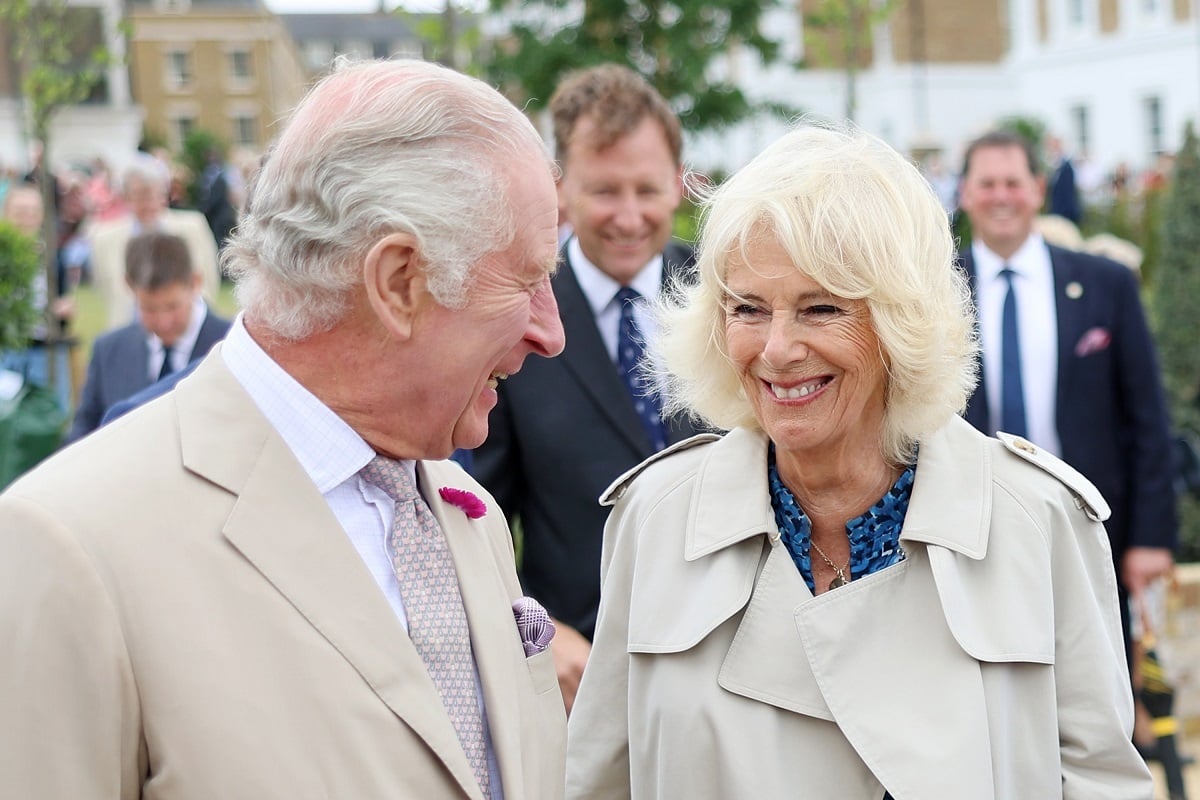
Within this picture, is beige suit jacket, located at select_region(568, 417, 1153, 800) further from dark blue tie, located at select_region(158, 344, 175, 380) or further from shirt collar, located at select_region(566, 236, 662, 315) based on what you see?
dark blue tie, located at select_region(158, 344, 175, 380)

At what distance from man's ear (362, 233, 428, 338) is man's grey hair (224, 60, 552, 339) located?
0.04ft

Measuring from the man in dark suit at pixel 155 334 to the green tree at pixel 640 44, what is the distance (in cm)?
450

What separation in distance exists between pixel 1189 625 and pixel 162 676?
6.12 metres

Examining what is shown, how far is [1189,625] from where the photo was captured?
6.62m

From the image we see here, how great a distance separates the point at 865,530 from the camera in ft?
8.29

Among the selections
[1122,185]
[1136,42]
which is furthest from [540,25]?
[1136,42]

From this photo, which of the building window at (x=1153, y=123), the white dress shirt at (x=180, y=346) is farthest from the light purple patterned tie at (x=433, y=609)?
the building window at (x=1153, y=123)

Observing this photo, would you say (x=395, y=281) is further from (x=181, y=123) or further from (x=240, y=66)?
(x=240, y=66)

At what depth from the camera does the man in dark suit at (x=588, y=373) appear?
11.4 ft

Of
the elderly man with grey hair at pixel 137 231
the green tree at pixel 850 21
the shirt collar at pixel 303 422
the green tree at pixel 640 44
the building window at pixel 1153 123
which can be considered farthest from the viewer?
the building window at pixel 1153 123

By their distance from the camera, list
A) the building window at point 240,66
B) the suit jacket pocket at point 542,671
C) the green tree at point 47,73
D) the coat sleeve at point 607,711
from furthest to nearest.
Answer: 1. the building window at point 240,66
2. the green tree at point 47,73
3. the coat sleeve at point 607,711
4. the suit jacket pocket at point 542,671

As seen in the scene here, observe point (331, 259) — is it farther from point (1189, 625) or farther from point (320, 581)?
point (1189, 625)

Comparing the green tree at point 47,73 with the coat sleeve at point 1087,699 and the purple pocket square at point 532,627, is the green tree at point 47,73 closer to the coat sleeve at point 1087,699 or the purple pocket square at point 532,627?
the purple pocket square at point 532,627

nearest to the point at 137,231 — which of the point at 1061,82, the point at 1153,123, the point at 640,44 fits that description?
the point at 640,44
